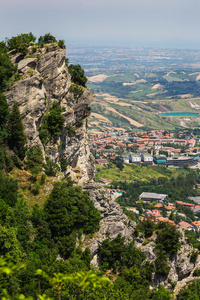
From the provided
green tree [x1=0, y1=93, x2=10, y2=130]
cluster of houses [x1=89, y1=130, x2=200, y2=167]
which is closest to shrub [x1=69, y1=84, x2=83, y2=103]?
green tree [x1=0, y1=93, x2=10, y2=130]

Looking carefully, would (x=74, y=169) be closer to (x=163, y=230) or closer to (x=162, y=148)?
(x=163, y=230)

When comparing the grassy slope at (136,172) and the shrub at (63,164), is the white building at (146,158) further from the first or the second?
the shrub at (63,164)

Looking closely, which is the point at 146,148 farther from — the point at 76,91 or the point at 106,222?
the point at 106,222

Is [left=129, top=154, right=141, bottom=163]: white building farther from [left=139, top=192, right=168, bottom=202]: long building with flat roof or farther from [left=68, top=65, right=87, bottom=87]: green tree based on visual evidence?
[left=68, top=65, right=87, bottom=87]: green tree

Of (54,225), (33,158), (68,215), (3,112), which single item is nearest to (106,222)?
(68,215)

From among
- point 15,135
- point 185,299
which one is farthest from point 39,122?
point 185,299
